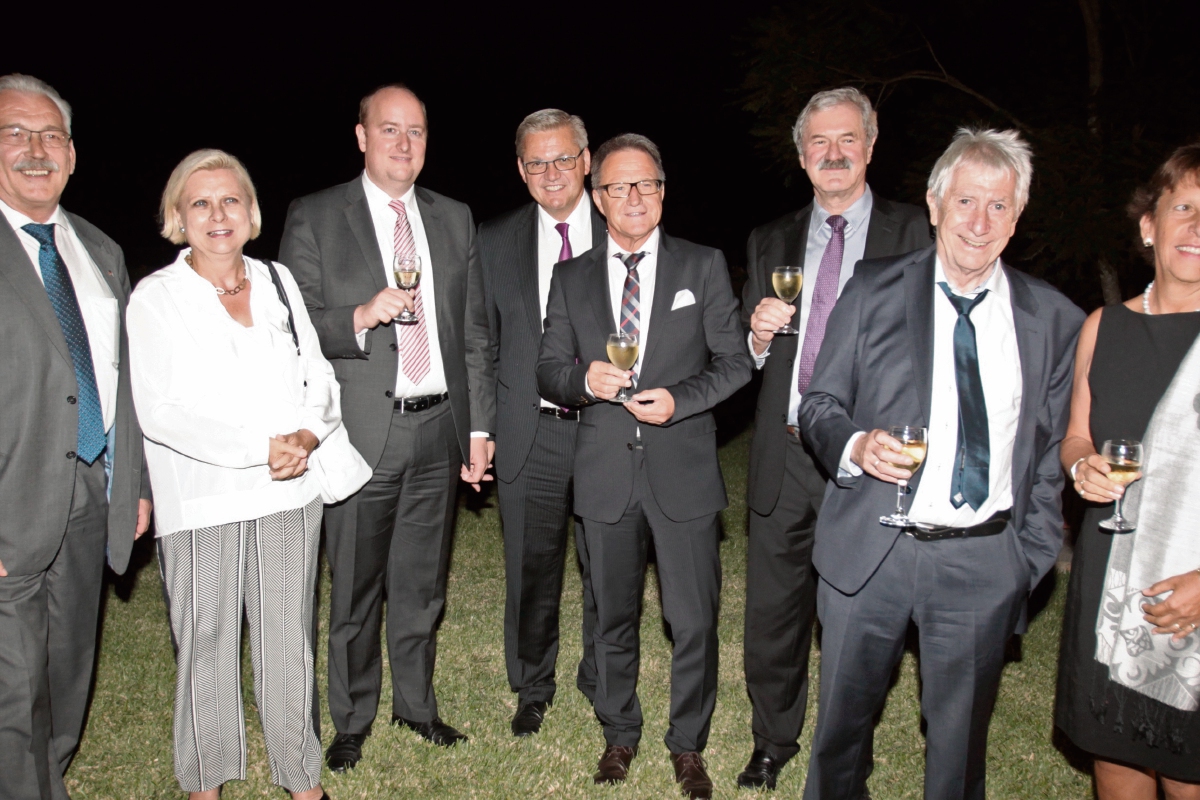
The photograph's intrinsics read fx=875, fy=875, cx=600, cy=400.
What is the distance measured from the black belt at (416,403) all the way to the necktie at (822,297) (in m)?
1.62

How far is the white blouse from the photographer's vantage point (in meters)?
3.07

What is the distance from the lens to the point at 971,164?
2756 millimetres

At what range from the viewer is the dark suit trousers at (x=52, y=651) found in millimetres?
3117

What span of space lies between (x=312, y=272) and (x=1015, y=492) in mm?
2945

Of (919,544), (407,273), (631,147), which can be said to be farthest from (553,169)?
(919,544)

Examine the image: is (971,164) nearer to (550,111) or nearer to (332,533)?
(550,111)

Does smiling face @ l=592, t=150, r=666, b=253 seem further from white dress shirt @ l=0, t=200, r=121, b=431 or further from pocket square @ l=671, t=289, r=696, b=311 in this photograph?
white dress shirt @ l=0, t=200, r=121, b=431

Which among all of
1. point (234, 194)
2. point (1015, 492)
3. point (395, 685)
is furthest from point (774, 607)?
point (234, 194)

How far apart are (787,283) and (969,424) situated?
1026mm

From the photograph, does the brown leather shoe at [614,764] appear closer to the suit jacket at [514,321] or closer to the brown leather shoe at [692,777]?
the brown leather shoe at [692,777]

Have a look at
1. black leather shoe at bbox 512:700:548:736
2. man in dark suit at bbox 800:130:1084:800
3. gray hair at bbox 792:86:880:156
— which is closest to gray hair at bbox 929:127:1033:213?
man in dark suit at bbox 800:130:1084:800

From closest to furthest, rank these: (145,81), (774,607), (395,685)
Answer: (774,607) → (395,685) → (145,81)

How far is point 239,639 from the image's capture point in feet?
10.8

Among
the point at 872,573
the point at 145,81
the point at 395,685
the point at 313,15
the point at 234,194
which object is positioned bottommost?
the point at 395,685
